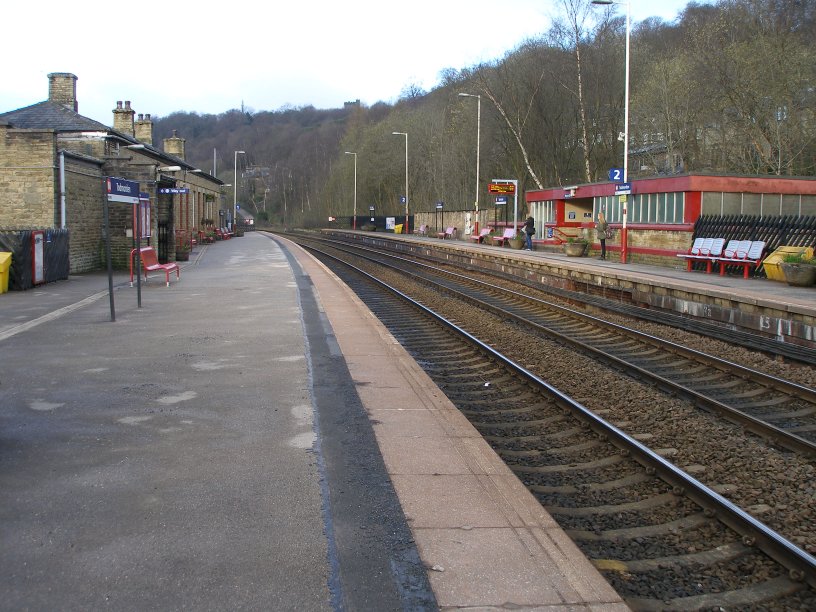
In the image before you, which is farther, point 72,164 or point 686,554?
point 72,164

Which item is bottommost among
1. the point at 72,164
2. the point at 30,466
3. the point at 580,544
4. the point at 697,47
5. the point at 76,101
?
the point at 580,544

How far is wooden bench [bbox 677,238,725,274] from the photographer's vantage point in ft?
72.5

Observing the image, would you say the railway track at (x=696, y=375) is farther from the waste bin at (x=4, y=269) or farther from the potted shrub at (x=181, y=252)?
the potted shrub at (x=181, y=252)

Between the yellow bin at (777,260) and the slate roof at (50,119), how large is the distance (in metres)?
18.9

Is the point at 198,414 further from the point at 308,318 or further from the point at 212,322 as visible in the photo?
the point at 308,318

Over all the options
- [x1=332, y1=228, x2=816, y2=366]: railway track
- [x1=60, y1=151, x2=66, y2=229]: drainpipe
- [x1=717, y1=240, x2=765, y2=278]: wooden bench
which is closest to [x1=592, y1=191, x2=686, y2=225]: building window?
[x1=717, y1=240, x2=765, y2=278]: wooden bench

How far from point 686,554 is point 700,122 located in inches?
1486

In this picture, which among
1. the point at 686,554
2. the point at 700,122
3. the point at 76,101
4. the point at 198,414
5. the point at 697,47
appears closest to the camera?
the point at 686,554

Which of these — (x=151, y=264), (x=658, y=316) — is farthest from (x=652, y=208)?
(x=151, y=264)

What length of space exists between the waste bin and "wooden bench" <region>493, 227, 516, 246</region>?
91.7 feet

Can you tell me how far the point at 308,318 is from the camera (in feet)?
44.8

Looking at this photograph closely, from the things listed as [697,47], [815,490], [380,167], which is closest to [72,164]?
[815,490]

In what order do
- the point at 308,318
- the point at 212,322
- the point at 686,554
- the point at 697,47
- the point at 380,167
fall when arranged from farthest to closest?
the point at 380,167, the point at 697,47, the point at 308,318, the point at 212,322, the point at 686,554

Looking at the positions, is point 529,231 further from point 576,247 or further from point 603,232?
point 603,232
